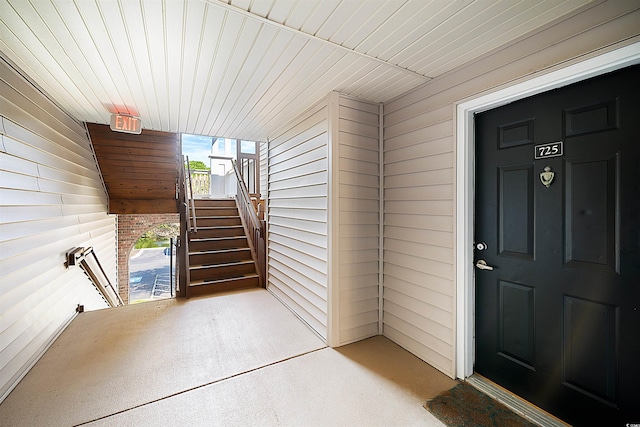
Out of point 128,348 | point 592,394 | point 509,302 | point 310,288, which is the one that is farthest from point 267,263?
point 592,394

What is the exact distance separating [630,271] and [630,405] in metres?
0.69

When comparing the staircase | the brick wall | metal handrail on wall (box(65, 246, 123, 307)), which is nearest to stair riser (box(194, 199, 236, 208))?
the staircase

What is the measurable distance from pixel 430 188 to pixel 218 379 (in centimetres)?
228

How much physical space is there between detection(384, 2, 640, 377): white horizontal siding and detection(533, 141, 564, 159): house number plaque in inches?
17.6

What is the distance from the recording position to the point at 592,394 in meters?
1.49

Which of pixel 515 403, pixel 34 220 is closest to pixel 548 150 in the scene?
pixel 515 403

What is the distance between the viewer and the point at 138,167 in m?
4.49

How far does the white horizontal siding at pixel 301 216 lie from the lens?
272 cm

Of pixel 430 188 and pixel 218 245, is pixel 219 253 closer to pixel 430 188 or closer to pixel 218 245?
pixel 218 245

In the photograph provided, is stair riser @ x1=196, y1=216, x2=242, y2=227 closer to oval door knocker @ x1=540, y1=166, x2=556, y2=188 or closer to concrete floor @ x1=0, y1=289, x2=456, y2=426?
concrete floor @ x1=0, y1=289, x2=456, y2=426

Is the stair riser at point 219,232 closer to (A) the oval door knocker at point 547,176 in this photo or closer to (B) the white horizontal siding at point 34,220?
(B) the white horizontal siding at point 34,220

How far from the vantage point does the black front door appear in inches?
54.4

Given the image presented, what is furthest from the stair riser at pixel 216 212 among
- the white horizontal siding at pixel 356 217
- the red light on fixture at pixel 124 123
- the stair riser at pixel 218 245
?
the white horizontal siding at pixel 356 217

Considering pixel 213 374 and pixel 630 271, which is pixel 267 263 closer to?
pixel 213 374
